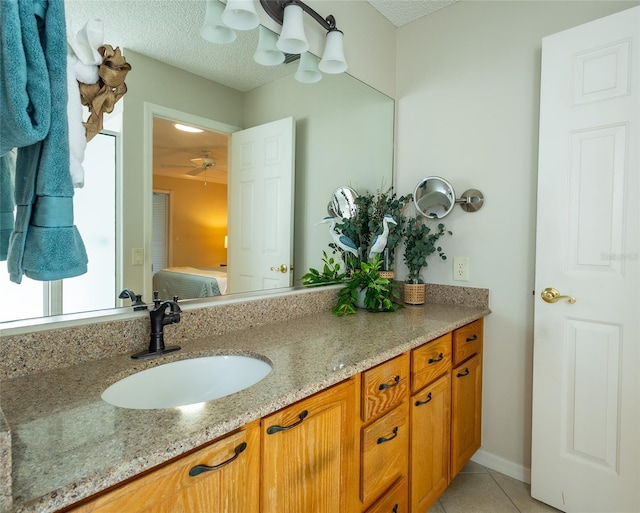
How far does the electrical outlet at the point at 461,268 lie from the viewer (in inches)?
80.0

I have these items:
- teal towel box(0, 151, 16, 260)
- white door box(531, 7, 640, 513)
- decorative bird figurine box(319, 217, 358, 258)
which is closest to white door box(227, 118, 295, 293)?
decorative bird figurine box(319, 217, 358, 258)

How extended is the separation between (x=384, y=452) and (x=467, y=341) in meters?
0.77

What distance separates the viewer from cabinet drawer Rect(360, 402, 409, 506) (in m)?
1.17

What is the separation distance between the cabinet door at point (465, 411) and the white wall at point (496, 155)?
0.09 metres

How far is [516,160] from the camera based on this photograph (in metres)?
1.87

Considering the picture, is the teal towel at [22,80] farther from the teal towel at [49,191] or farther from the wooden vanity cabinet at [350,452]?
the wooden vanity cabinet at [350,452]

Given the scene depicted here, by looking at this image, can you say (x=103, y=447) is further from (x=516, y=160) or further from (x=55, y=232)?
(x=516, y=160)

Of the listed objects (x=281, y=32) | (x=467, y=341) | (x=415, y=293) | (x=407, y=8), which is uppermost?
(x=407, y=8)

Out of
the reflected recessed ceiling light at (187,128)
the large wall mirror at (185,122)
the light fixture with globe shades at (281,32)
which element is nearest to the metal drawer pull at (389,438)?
the large wall mirror at (185,122)

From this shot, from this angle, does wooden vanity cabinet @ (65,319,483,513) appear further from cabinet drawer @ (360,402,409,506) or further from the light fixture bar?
the light fixture bar

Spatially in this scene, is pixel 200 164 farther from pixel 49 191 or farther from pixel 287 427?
pixel 287 427

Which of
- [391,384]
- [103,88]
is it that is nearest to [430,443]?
[391,384]

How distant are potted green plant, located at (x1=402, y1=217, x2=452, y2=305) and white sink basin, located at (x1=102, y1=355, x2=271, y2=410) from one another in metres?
1.13

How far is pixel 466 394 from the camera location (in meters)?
1.81
